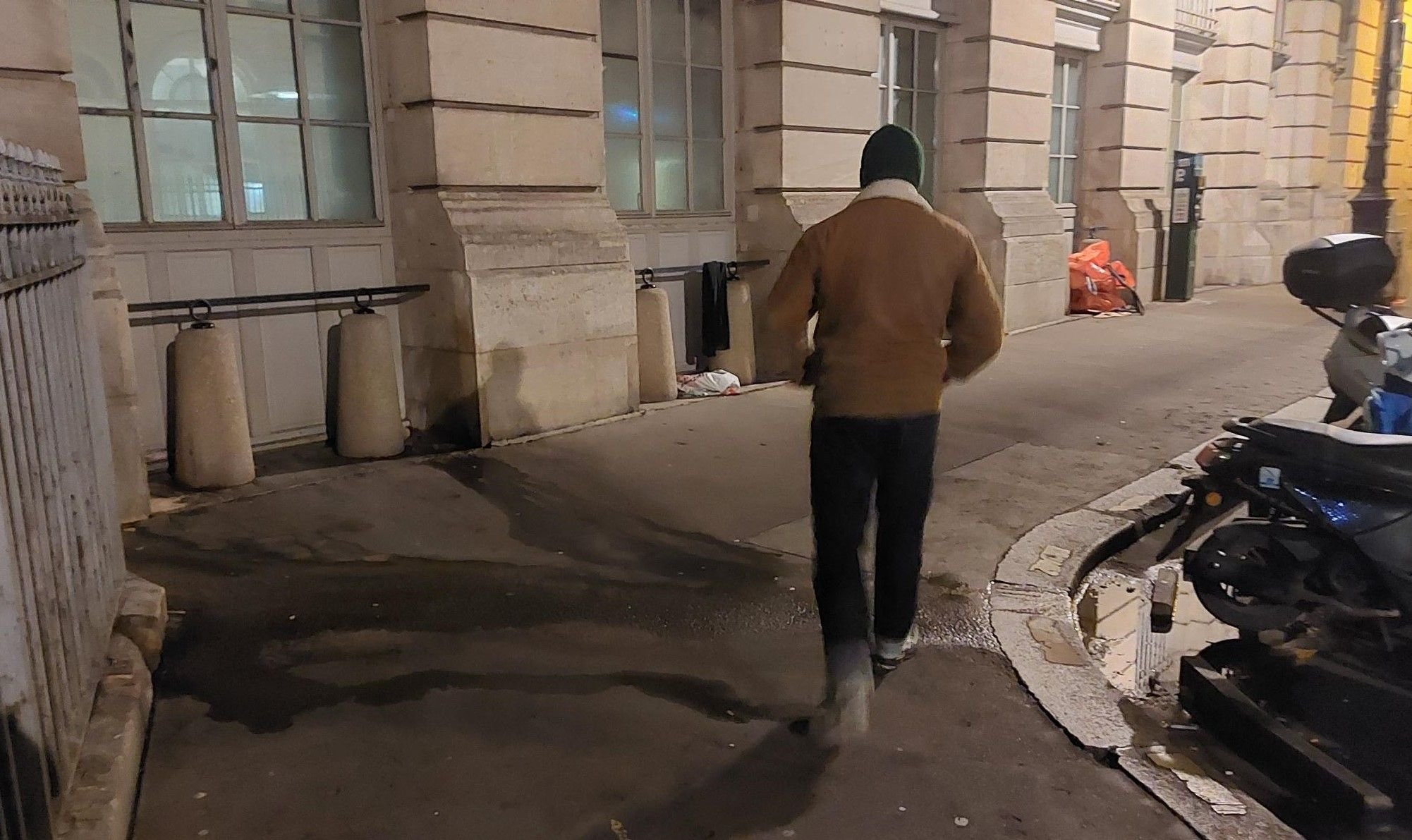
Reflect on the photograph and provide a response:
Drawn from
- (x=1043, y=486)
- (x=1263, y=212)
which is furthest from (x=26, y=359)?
(x=1263, y=212)

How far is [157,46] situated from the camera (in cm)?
601

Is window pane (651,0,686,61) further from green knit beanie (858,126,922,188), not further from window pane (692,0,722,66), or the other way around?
green knit beanie (858,126,922,188)

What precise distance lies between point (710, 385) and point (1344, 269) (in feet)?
15.3

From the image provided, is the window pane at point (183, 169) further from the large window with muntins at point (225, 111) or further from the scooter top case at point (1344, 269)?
the scooter top case at point (1344, 269)

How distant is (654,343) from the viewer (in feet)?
26.4

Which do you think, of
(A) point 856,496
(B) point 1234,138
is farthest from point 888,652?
(B) point 1234,138

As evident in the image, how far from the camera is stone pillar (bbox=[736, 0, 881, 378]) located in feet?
29.7

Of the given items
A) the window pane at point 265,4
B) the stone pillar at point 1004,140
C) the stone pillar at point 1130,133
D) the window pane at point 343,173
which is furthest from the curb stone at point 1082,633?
the stone pillar at point 1130,133

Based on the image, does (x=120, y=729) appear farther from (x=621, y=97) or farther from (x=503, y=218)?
(x=621, y=97)

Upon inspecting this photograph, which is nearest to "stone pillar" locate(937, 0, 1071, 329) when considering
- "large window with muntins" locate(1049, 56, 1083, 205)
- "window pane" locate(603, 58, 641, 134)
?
"large window with muntins" locate(1049, 56, 1083, 205)

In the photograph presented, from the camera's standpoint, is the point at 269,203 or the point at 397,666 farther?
the point at 269,203

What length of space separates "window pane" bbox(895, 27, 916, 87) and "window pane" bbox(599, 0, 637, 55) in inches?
155

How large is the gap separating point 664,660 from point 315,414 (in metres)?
4.04

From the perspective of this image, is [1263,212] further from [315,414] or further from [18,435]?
[18,435]
